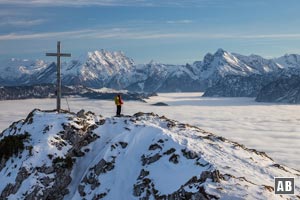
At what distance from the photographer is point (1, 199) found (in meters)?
38.8

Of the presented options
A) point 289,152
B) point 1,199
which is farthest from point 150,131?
point 289,152

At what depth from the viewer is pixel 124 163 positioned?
39781mm

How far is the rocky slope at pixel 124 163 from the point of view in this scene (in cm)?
3322

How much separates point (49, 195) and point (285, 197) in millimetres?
20459

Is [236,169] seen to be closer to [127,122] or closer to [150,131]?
[150,131]

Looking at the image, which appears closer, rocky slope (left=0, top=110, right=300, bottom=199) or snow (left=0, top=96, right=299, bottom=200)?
rocky slope (left=0, top=110, right=300, bottom=199)

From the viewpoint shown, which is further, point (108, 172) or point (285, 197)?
point (108, 172)

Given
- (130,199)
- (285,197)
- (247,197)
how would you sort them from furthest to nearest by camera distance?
(130,199) < (285,197) < (247,197)

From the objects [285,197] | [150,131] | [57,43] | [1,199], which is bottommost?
[1,199]

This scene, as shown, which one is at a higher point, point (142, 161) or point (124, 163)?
point (142, 161)

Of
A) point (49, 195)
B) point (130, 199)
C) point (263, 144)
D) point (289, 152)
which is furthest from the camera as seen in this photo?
point (263, 144)

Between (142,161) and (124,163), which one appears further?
(124,163)

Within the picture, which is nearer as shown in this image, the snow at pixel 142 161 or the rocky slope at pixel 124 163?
the rocky slope at pixel 124 163

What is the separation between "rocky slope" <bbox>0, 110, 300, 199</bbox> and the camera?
33.2 m
